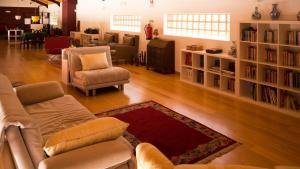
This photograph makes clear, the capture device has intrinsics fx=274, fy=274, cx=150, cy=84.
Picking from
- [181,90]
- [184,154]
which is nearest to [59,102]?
[184,154]

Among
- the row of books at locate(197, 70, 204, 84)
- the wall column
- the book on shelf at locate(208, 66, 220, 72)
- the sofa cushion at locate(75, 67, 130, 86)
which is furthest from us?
the wall column

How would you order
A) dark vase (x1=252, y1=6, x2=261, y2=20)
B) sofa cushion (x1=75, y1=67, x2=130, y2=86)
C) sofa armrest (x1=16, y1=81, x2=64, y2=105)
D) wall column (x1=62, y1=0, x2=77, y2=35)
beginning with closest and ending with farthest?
sofa armrest (x1=16, y1=81, x2=64, y2=105)
dark vase (x1=252, y1=6, x2=261, y2=20)
sofa cushion (x1=75, y1=67, x2=130, y2=86)
wall column (x1=62, y1=0, x2=77, y2=35)

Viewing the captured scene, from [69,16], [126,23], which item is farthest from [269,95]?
[69,16]

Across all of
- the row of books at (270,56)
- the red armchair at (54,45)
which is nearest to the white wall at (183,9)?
the row of books at (270,56)

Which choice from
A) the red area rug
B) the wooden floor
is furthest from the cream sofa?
the wooden floor

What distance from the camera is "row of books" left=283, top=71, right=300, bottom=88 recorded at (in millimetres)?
4055

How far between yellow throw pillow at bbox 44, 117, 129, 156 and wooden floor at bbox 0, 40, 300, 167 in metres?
1.35

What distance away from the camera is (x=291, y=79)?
13.5ft

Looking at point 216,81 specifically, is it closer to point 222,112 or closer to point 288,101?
point 222,112

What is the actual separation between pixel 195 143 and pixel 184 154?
1.01 feet

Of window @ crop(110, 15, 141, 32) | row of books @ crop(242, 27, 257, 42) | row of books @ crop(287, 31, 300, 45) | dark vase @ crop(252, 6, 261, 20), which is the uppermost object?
window @ crop(110, 15, 141, 32)

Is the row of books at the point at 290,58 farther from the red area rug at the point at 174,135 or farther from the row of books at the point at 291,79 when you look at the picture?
the red area rug at the point at 174,135

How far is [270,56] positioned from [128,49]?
485 cm

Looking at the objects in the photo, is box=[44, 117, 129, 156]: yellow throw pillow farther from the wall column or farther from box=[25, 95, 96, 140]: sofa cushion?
the wall column
